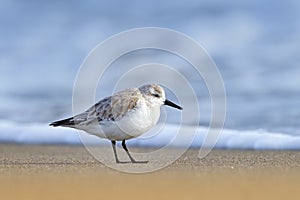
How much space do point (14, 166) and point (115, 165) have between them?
4.30 ft

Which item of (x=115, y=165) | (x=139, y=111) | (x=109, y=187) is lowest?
(x=109, y=187)

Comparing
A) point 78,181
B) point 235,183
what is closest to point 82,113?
point 78,181

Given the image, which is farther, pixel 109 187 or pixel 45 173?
pixel 45 173

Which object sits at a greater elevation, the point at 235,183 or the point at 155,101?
the point at 155,101

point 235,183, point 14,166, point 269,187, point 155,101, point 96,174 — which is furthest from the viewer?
point 155,101

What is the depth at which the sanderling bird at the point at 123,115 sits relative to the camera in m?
10.2

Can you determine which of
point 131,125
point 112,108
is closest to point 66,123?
point 112,108

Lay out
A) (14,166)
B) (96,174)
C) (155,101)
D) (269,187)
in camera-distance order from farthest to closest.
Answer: (155,101) → (14,166) → (96,174) → (269,187)

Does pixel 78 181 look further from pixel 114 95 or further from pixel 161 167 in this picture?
pixel 114 95

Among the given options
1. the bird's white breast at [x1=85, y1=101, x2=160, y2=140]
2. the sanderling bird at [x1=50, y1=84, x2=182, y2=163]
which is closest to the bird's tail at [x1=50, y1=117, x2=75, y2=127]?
the sanderling bird at [x1=50, y1=84, x2=182, y2=163]

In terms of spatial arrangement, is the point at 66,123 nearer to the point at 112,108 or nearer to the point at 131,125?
the point at 112,108

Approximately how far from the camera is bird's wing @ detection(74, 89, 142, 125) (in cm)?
1030

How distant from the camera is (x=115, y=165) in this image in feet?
33.5

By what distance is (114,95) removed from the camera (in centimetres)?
1071
